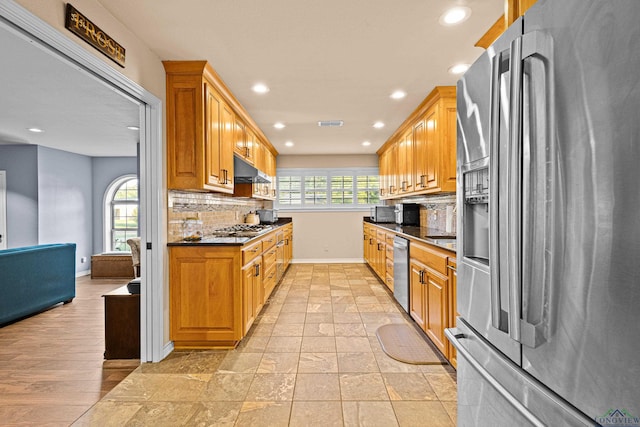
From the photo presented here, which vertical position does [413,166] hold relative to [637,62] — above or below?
above

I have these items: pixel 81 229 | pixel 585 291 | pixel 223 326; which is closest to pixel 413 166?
pixel 223 326

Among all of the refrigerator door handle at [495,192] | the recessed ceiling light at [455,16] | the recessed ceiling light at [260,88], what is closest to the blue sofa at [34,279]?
the recessed ceiling light at [260,88]

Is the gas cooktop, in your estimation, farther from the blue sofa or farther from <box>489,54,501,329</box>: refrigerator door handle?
<box>489,54,501,329</box>: refrigerator door handle

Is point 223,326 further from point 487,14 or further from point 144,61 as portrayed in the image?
point 487,14

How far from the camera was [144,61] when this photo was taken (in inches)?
98.1

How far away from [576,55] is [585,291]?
1.72ft

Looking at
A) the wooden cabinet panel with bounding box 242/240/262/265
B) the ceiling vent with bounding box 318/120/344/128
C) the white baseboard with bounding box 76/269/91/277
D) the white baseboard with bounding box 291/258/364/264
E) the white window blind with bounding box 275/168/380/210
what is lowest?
the white baseboard with bounding box 76/269/91/277

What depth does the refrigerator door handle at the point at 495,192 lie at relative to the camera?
950 millimetres

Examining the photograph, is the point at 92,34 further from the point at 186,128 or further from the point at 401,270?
the point at 401,270

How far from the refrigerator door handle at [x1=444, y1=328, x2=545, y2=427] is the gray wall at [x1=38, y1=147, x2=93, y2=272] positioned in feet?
23.3

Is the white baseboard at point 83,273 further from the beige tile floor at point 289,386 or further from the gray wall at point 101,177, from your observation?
the beige tile floor at point 289,386

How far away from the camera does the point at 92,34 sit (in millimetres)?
1910

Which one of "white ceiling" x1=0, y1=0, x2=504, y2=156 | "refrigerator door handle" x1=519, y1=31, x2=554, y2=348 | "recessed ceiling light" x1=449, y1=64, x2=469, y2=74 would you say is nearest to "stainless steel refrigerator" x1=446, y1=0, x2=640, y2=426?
"refrigerator door handle" x1=519, y1=31, x2=554, y2=348

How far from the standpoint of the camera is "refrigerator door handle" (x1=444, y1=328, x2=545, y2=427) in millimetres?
865
